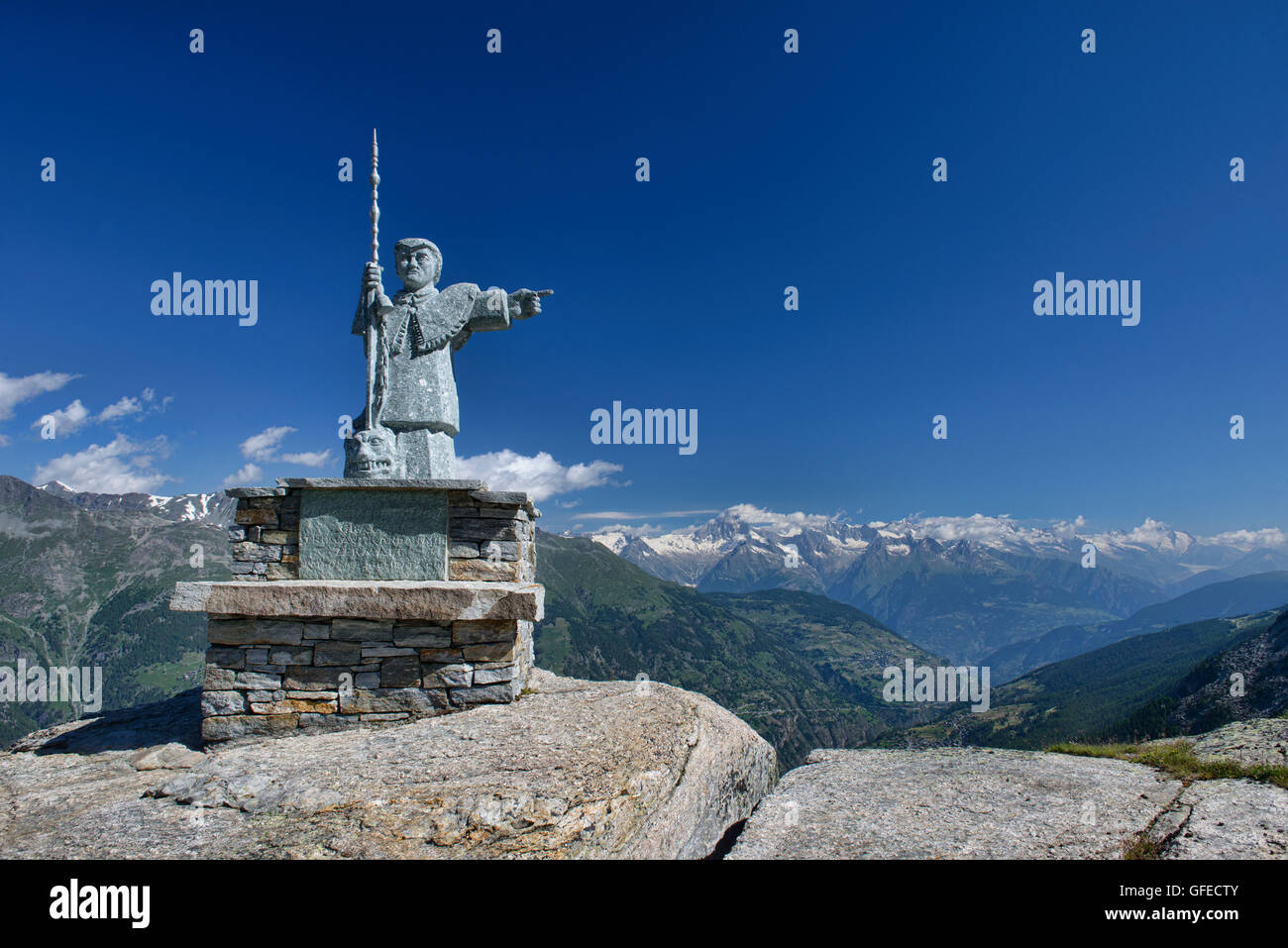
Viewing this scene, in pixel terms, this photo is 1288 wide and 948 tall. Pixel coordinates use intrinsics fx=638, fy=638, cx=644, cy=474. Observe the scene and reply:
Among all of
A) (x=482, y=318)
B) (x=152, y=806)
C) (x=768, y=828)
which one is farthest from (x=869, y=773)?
(x=482, y=318)

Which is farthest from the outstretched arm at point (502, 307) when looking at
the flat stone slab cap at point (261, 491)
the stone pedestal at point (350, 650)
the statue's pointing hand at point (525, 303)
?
the stone pedestal at point (350, 650)

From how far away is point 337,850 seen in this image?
18.3 ft

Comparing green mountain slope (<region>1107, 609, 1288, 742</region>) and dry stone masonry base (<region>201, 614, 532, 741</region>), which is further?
green mountain slope (<region>1107, 609, 1288, 742</region>)

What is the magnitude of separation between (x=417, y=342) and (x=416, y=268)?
5.12 ft

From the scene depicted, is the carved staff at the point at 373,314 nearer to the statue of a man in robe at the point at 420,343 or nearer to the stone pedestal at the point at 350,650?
the statue of a man in robe at the point at 420,343

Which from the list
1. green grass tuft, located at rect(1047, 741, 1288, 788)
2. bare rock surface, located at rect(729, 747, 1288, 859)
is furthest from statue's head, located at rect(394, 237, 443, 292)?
green grass tuft, located at rect(1047, 741, 1288, 788)

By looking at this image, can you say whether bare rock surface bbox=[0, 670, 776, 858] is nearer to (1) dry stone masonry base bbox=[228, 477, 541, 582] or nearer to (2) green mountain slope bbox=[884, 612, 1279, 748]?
(1) dry stone masonry base bbox=[228, 477, 541, 582]

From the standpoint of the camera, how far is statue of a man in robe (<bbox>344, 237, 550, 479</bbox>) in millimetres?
11622

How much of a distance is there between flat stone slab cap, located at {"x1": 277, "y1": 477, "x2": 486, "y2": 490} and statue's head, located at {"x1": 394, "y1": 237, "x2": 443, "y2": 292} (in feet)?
14.2

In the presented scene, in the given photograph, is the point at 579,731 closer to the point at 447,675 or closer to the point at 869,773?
the point at 447,675

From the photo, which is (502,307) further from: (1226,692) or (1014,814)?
(1226,692)

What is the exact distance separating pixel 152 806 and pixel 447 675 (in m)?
3.52

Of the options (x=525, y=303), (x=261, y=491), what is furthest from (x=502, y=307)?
(x=261, y=491)

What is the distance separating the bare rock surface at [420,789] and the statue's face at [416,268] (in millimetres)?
8019
